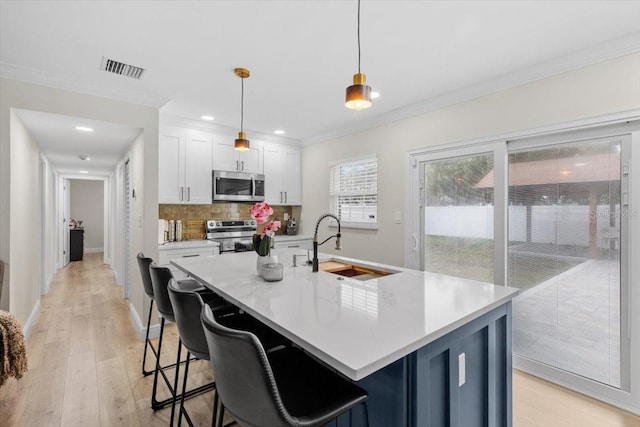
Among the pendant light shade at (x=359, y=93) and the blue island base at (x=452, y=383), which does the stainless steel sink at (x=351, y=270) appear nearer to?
the blue island base at (x=452, y=383)

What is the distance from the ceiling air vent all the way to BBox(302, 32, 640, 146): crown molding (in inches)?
101

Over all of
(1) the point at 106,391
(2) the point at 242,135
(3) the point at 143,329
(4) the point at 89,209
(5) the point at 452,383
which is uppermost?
(2) the point at 242,135

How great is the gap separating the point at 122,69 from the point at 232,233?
8.52 feet

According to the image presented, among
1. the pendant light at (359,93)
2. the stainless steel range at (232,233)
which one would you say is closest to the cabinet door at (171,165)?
the stainless steel range at (232,233)

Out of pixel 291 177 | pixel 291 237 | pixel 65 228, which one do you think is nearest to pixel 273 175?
pixel 291 177

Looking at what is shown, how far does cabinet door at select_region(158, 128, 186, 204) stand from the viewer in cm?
396

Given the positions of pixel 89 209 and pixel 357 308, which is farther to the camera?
pixel 89 209

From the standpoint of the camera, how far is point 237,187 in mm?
4570

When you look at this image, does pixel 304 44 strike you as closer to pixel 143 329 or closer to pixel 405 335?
pixel 405 335

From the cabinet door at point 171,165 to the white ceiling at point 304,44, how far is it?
778 millimetres

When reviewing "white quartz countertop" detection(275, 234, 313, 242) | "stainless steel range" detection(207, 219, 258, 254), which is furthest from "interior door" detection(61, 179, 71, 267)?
"white quartz countertop" detection(275, 234, 313, 242)

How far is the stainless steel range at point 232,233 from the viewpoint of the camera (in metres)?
4.22

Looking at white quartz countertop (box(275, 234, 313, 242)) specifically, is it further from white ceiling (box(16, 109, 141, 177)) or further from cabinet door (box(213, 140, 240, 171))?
white ceiling (box(16, 109, 141, 177))

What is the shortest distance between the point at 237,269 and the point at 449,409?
4.98 ft
